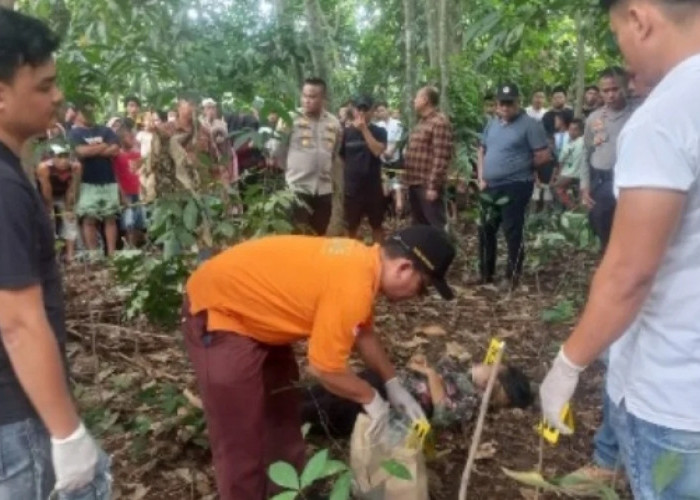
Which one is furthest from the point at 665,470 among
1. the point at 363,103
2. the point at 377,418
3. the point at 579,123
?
the point at 579,123

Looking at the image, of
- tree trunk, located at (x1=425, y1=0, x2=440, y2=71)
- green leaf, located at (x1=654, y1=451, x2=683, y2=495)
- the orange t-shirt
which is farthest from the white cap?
tree trunk, located at (x1=425, y1=0, x2=440, y2=71)

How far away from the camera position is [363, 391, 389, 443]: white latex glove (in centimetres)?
289

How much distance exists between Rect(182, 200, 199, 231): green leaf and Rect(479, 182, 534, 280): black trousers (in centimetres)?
307

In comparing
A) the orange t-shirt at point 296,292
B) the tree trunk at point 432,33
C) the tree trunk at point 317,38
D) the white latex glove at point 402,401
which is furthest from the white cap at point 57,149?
the tree trunk at point 432,33

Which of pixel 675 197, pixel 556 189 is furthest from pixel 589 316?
pixel 556 189

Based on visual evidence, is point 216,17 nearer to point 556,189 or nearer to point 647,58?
point 647,58

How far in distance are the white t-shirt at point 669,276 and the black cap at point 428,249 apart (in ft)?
3.21

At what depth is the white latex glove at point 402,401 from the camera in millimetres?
3115

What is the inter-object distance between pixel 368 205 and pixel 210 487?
4.70m

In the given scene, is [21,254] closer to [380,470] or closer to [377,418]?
[377,418]

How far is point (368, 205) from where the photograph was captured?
785cm

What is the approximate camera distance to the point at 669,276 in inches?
62.1

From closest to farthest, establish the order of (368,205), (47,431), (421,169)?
(47,431)
(421,169)
(368,205)

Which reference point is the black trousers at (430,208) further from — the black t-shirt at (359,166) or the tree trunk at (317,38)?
→ the tree trunk at (317,38)
